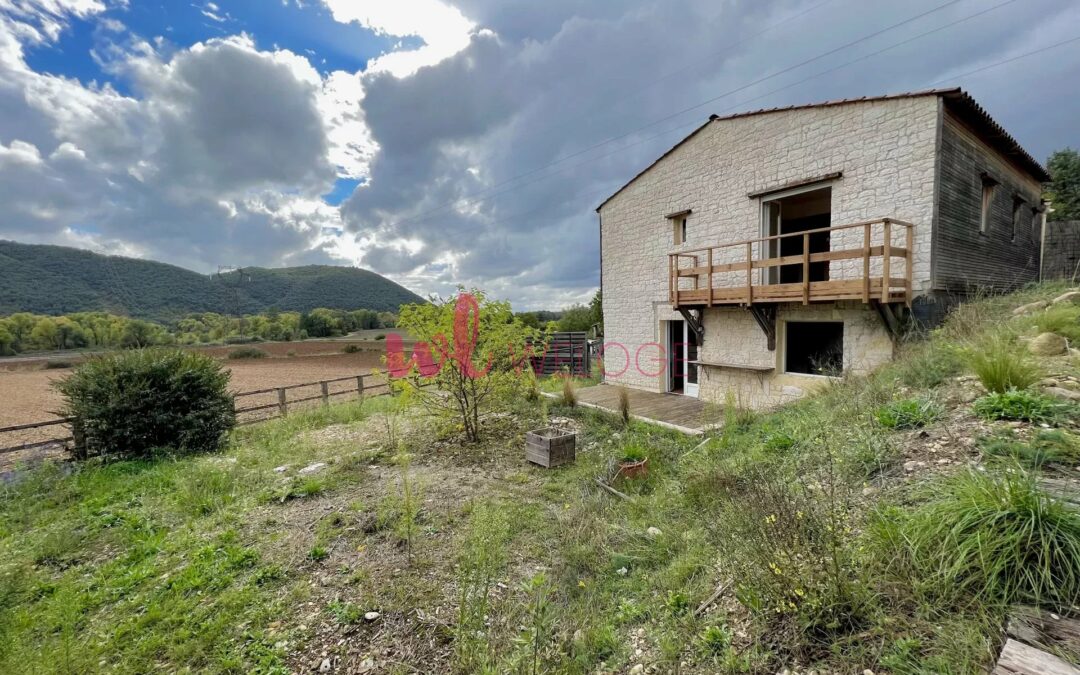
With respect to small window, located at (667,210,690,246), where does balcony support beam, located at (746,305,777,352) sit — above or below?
below

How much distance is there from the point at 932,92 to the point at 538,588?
9689 millimetres

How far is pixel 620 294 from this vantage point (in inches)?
489

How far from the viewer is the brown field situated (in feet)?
43.5

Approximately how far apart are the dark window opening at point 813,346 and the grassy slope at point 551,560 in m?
2.25

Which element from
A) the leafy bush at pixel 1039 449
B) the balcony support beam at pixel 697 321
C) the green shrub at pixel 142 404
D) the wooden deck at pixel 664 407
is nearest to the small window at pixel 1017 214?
the balcony support beam at pixel 697 321

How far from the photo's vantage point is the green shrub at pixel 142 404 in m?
6.99

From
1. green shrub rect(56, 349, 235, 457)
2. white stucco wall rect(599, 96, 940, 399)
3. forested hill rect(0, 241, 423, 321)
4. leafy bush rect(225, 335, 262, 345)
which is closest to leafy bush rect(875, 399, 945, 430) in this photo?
white stucco wall rect(599, 96, 940, 399)

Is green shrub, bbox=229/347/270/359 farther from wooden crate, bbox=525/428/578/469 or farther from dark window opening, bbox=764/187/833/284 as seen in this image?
dark window opening, bbox=764/187/833/284

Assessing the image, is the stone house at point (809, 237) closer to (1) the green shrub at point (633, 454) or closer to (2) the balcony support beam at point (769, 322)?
(2) the balcony support beam at point (769, 322)

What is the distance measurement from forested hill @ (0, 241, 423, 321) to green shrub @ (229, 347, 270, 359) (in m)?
14.5

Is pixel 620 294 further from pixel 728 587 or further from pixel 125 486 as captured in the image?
pixel 125 486

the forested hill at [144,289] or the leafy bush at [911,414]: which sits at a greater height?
the forested hill at [144,289]

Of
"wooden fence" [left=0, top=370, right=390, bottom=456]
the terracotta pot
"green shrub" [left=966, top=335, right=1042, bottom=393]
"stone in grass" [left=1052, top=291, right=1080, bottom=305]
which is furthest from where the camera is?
"wooden fence" [left=0, top=370, right=390, bottom=456]

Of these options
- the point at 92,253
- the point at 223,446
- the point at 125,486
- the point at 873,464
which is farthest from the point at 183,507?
the point at 92,253
